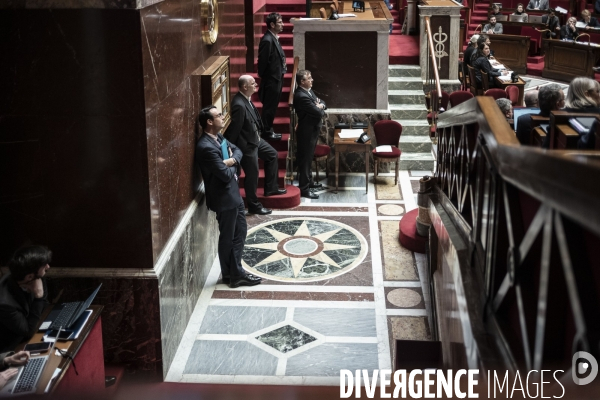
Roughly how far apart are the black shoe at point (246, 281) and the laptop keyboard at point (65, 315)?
2.59 m

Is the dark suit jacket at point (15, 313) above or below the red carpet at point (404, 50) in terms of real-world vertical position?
below

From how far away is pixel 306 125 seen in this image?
32.4ft

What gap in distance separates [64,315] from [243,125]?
413cm

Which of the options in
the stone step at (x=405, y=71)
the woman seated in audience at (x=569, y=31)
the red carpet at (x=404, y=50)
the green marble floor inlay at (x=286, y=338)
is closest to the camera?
the green marble floor inlay at (x=286, y=338)

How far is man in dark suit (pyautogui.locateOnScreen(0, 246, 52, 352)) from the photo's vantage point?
4.53m

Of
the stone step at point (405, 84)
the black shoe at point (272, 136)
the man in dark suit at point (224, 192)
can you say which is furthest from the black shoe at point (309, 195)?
the stone step at point (405, 84)

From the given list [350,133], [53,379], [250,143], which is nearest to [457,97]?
[350,133]

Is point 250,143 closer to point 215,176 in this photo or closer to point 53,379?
Answer: point 215,176

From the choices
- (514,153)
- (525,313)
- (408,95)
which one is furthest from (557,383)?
(408,95)

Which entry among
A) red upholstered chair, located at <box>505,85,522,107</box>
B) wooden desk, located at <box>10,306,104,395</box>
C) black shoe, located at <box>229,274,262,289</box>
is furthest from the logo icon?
red upholstered chair, located at <box>505,85,522,107</box>

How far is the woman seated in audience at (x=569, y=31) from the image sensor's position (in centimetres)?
1751

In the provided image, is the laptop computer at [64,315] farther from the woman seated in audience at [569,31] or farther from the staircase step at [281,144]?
the woman seated in audience at [569,31]

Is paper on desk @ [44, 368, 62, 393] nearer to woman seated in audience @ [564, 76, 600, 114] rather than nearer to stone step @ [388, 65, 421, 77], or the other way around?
woman seated in audience @ [564, 76, 600, 114]

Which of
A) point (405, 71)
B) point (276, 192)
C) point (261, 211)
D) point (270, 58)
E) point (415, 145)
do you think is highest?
point (270, 58)
